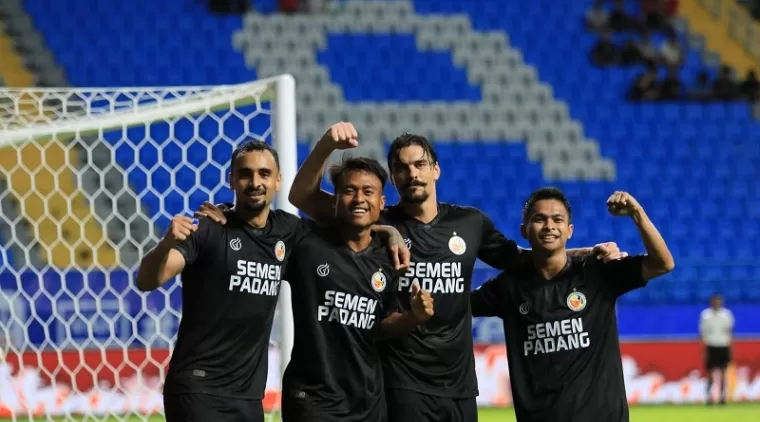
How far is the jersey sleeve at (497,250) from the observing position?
531 cm

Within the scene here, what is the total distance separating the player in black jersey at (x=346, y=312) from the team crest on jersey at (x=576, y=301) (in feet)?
2.24

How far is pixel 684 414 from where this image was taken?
1317 centimetres

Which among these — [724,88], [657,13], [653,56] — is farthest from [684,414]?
[657,13]

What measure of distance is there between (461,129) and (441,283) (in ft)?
42.6

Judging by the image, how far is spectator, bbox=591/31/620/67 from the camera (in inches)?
746

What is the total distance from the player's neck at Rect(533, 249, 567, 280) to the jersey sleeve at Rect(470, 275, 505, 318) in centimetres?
19

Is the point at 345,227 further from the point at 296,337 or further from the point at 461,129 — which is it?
the point at 461,129

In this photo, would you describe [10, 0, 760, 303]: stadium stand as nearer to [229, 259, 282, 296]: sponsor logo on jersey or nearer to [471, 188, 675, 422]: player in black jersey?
[471, 188, 675, 422]: player in black jersey

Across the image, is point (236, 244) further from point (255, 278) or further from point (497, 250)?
point (497, 250)

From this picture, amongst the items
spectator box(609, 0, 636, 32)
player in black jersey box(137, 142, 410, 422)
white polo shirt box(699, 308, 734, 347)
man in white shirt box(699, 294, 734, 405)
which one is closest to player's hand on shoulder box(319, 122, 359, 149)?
player in black jersey box(137, 142, 410, 422)

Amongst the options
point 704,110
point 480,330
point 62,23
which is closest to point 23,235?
point 480,330

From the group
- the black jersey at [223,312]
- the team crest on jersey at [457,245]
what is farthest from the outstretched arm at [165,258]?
the team crest on jersey at [457,245]

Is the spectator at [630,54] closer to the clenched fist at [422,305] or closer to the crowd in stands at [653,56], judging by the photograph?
the crowd in stands at [653,56]

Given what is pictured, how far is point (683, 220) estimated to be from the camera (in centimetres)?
1748
